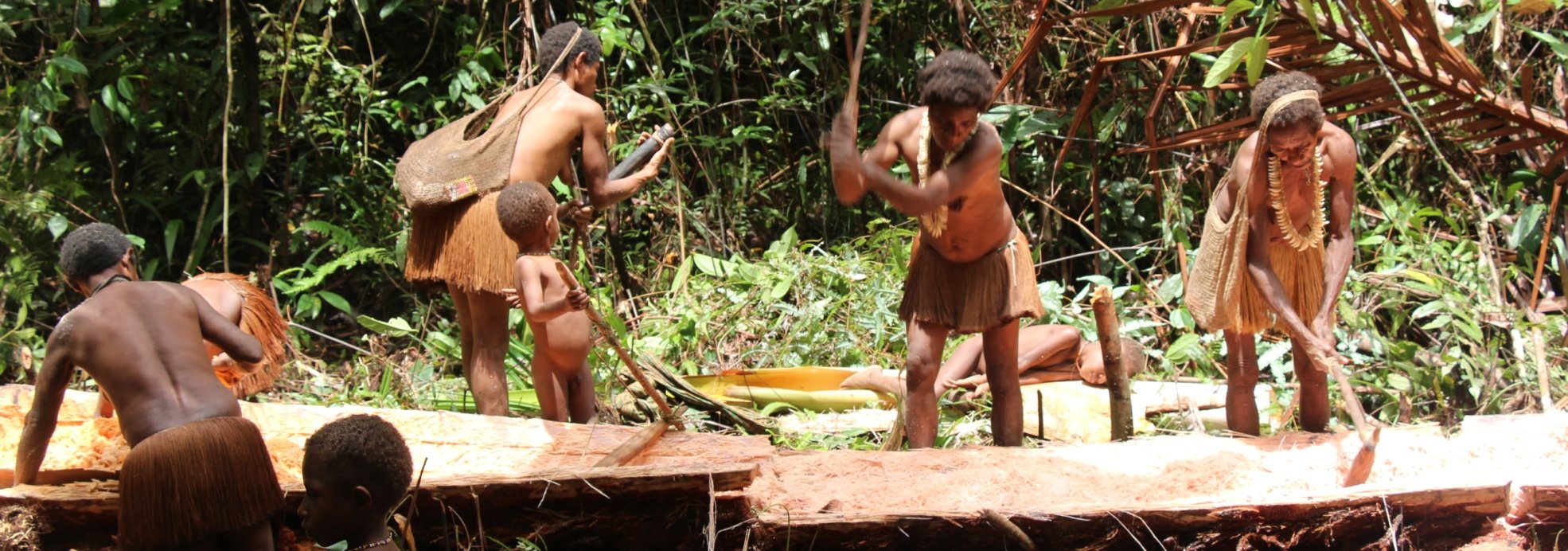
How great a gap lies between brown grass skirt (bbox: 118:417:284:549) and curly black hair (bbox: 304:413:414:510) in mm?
485

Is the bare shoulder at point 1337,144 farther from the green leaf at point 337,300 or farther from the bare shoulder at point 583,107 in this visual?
the green leaf at point 337,300

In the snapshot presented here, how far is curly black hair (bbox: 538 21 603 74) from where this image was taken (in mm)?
5055

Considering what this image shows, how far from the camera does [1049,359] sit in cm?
626

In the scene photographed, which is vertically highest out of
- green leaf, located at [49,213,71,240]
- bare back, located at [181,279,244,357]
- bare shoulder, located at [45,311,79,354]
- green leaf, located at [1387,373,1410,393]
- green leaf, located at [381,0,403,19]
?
green leaf, located at [381,0,403,19]

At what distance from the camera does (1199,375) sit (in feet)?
20.7

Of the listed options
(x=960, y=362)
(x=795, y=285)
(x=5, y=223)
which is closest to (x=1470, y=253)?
(x=960, y=362)

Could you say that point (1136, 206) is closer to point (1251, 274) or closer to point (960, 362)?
point (960, 362)

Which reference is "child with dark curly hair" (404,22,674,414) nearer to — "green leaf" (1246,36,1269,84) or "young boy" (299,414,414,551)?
"young boy" (299,414,414,551)

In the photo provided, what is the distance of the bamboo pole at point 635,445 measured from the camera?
13.9ft

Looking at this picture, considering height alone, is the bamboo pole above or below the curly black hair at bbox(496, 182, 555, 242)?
below

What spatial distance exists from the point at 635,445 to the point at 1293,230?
2.38m

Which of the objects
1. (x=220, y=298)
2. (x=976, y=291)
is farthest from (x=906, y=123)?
(x=220, y=298)

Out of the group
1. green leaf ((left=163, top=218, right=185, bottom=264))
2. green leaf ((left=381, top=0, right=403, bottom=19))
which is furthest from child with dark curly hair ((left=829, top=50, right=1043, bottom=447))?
green leaf ((left=163, top=218, right=185, bottom=264))

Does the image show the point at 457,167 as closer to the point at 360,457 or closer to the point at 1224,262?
the point at 360,457
